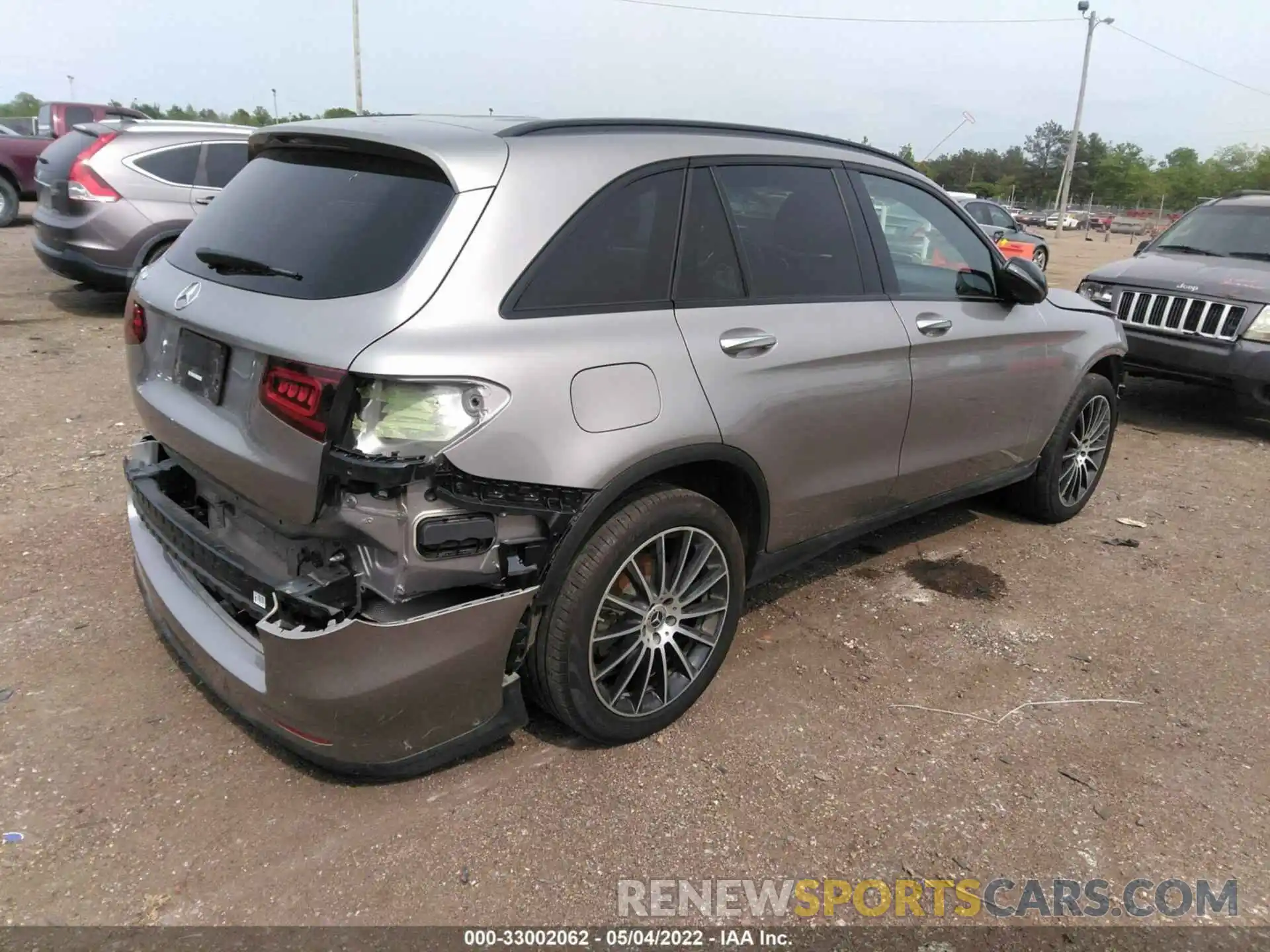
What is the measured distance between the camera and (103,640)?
3.31 m

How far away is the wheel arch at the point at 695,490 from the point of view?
2516 mm

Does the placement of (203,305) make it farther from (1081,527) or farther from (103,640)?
(1081,527)

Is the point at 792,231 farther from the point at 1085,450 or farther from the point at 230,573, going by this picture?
the point at 1085,450

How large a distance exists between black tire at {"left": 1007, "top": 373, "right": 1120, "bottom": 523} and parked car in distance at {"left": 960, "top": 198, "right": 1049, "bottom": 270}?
13.2 metres

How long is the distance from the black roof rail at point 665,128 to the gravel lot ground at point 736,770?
1.88m

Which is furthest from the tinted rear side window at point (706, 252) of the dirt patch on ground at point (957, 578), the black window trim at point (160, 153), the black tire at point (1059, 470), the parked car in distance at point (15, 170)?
the parked car in distance at point (15, 170)

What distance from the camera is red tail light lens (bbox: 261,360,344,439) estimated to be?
2.22m

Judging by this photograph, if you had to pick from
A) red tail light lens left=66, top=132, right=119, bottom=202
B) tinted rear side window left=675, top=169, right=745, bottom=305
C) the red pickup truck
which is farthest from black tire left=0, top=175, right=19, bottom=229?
tinted rear side window left=675, top=169, right=745, bottom=305

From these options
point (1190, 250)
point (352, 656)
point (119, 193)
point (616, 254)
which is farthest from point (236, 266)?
point (1190, 250)

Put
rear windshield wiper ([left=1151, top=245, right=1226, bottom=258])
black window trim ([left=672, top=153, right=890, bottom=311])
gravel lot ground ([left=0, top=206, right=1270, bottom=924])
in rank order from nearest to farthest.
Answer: gravel lot ground ([left=0, top=206, right=1270, bottom=924]) < black window trim ([left=672, top=153, right=890, bottom=311]) < rear windshield wiper ([left=1151, top=245, right=1226, bottom=258])

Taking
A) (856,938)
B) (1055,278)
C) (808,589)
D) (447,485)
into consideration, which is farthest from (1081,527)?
(1055,278)

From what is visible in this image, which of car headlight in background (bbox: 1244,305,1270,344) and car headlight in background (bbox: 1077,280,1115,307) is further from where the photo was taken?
car headlight in background (bbox: 1077,280,1115,307)

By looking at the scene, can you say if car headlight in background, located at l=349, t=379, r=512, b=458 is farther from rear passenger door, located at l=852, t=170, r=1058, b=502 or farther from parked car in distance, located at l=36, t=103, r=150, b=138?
parked car in distance, located at l=36, t=103, r=150, b=138

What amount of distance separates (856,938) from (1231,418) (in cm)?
714
